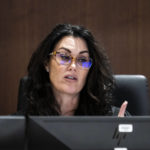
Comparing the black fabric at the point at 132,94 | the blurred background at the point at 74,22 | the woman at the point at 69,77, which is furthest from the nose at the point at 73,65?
the blurred background at the point at 74,22

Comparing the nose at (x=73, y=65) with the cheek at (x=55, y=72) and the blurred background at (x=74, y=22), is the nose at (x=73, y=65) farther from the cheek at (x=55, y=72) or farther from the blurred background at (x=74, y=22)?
the blurred background at (x=74, y=22)

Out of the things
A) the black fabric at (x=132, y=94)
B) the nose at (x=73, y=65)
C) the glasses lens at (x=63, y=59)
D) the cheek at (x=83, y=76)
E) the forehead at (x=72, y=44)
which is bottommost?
the black fabric at (x=132, y=94)

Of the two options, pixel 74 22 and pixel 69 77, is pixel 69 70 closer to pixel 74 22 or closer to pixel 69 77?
pixel 69 77

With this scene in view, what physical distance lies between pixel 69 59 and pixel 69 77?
0.31ft

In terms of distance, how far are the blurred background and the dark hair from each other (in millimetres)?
1291

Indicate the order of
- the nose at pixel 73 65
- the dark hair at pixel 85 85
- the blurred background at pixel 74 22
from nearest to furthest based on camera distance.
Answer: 1. the nose at pixel 73 65
2. the dark hair at pixel 85 85
3. the blurred background at pixel 74 22

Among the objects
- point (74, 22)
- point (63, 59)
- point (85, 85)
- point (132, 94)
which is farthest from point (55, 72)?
point (74, 22)

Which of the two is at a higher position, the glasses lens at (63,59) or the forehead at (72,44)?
the forehead at (72,44)

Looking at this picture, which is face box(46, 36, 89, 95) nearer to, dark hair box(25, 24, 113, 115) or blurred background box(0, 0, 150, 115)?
dark hair box(25, 24, 113, 115)

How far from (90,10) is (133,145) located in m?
2.31

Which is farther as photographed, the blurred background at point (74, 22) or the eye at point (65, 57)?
the blurred background at point (74, 22)

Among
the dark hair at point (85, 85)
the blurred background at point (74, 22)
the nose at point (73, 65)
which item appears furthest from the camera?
the blurred background at point (74, 22)

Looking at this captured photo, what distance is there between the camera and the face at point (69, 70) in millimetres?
1375

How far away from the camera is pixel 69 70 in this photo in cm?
138
